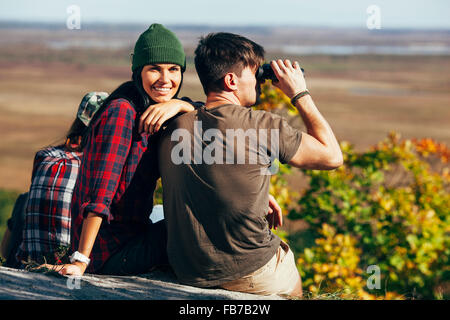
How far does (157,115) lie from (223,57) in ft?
1.34

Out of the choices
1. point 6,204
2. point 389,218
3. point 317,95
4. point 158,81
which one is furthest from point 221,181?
point 317,95

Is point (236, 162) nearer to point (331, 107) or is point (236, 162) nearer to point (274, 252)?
point (274, 252)

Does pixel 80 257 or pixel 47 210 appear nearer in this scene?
pixel 80 257

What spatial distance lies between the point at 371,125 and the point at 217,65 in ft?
45.0

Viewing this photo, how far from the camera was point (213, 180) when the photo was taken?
2549mm

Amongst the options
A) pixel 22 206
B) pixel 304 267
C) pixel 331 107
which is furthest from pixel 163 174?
pixel 331 107

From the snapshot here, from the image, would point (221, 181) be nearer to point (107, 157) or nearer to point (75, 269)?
point (107, 157)

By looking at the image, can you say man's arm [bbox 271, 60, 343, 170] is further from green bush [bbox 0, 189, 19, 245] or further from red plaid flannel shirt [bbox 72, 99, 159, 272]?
green bush [bbox 0, 189, 19, 245]

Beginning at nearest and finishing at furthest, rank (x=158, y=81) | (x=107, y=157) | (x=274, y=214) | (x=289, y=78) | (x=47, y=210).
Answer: (x=107, y=157), (x=289, y=78), (x=158, y=81), (x=274, y=214), (x=47, y=210)

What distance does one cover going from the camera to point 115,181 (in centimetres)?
266

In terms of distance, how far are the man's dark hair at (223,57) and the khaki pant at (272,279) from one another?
889mm

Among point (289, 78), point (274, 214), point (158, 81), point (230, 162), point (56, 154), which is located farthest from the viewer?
point (56, 154)

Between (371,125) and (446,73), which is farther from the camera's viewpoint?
(446,73)

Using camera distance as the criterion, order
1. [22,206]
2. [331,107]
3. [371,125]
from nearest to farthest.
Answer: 1. [22,206]
2. [371,125]
3. [331,107]
